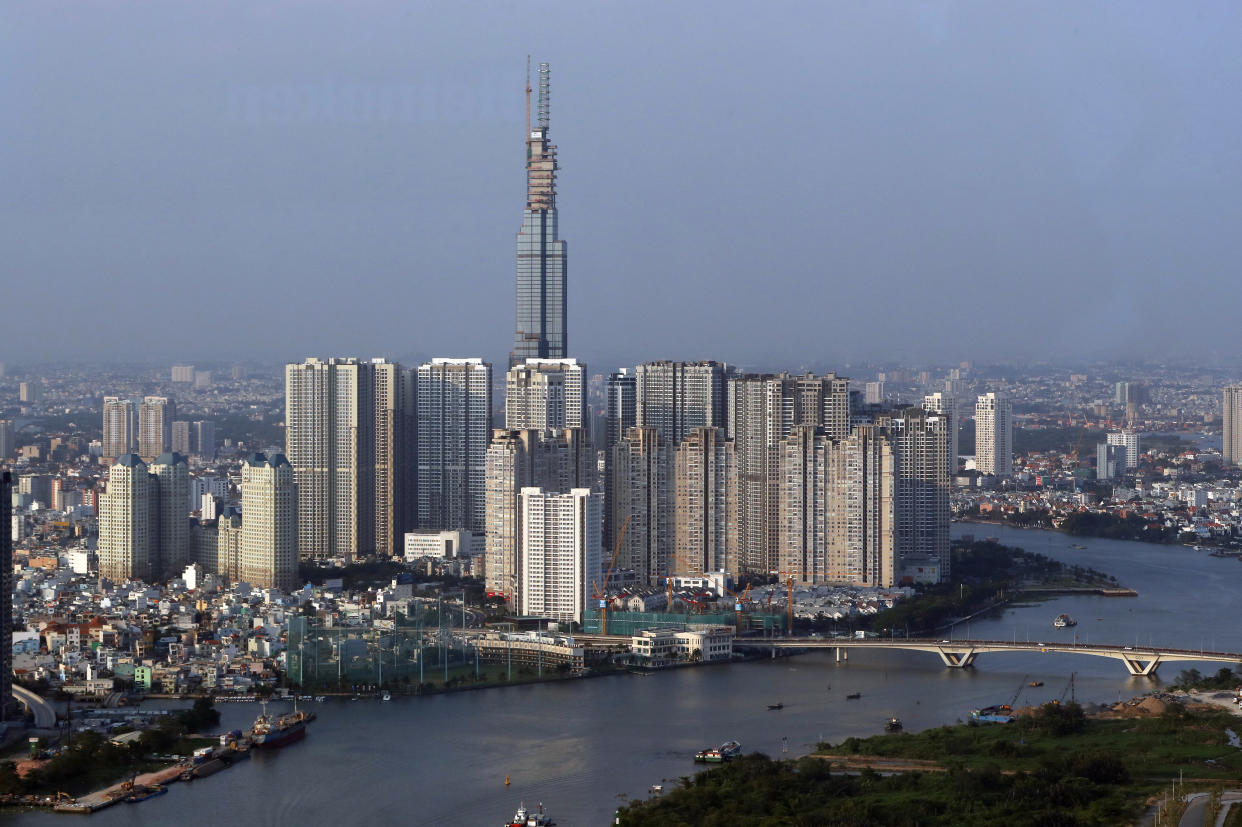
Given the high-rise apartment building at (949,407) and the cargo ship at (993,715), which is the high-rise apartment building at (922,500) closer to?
the cargo ship at (993,715)

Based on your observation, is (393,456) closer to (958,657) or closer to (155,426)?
(155,426)

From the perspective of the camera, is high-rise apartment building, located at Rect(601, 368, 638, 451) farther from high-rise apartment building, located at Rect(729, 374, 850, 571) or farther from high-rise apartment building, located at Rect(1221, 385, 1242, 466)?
high-rise apartment building, located at Rect(1221, 385, 1242, 466)

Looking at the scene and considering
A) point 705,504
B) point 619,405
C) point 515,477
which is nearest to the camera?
point 515,477

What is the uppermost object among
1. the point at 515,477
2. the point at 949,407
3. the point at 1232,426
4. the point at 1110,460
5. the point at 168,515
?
the point at 949,407

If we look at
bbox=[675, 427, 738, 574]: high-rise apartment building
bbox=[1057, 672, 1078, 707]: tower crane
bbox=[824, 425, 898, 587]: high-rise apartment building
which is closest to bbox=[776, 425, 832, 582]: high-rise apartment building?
bbox=[824, 425, 898, 587]: high-rise apartment building

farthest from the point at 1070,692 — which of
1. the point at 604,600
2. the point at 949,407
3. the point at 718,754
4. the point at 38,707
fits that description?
the point at 949,407

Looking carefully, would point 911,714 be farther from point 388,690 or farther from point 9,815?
point 9,815

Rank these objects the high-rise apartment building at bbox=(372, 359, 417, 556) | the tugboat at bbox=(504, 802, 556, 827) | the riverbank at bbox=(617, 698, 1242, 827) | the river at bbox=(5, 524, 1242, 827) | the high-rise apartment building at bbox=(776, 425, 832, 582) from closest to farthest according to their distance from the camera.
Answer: the riverbank at bbox=(617, 698, 1242, 827) < the tugboat at bbox=(504, 802, 556, 827) < the river at bbox=(5, 524, 1242, 827) < the high-rise apartment building at bbox=(776, 425, 832, 582) < the high-rise apartment building at bbox=(372, 359, 417, 556)
